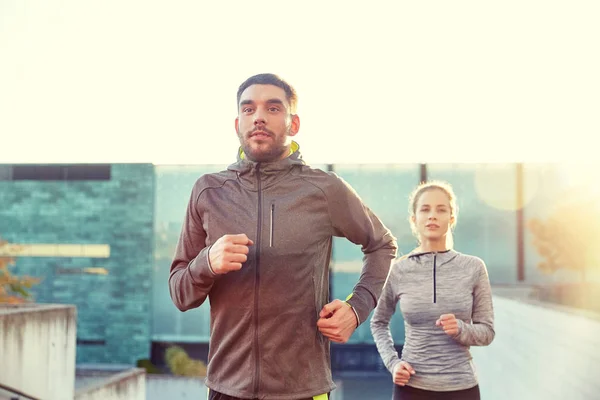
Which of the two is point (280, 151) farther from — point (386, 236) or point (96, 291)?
point (96, 291)

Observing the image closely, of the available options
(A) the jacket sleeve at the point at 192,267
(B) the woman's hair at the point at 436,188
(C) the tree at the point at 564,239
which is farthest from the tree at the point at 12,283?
(A) the jacket sleeve at the point at 192,267

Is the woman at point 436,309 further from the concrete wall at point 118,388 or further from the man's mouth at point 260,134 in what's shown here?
the concrete wall at point 118,388

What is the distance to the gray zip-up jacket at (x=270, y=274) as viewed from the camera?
1825mm

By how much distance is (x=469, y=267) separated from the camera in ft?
10.2

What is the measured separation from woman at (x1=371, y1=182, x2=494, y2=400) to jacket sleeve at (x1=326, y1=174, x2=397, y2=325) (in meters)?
0.95

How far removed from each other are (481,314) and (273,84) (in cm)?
170

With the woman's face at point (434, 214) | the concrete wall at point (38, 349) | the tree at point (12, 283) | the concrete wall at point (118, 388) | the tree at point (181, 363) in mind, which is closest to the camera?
the woman's face at point (434, 214)

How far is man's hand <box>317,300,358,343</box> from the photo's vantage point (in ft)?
5.94

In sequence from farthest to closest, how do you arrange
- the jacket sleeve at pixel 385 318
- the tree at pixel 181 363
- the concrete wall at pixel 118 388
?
1. the tree at pixel 181 363
2. the concrete wall at pixel 118 388
3. the jacket sleeve at pixel 385 318

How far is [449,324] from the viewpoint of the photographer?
286 centimetres

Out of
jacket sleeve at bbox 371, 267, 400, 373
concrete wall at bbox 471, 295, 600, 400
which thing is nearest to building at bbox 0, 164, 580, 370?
concrete wall at bbox 471, 295, 600, 400

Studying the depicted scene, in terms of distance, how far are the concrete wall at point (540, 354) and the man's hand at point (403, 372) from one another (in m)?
1.92

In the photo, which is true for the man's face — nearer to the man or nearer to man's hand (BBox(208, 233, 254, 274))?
the man

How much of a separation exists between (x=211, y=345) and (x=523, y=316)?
542 cm
